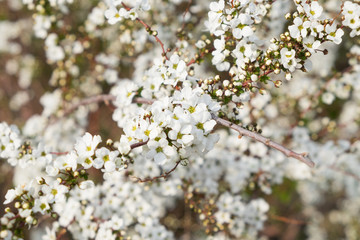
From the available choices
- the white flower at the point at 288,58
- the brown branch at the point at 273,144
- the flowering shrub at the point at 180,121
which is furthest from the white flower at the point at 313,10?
the brown branch at the point at 273,144

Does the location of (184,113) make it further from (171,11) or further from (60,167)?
(171,11)

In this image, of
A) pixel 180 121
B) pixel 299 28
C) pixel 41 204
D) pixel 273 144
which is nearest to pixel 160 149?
pixel 180 121

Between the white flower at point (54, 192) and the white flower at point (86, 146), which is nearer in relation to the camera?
the white flower at point (86, 146)

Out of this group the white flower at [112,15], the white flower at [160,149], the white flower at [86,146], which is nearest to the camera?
the white flower at [160,149]

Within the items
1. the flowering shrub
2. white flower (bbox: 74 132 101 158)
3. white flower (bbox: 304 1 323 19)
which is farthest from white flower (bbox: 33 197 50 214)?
white flower (bbox: 304 1 323 19)

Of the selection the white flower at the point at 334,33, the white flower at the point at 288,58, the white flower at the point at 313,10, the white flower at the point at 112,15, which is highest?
the white flower at the point at 313,10

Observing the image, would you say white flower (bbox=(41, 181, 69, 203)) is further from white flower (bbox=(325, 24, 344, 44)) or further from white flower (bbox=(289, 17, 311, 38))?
white flower (bbox=(325, 24, 344, 44))

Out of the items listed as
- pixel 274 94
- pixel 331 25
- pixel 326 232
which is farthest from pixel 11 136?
pixel 326 232

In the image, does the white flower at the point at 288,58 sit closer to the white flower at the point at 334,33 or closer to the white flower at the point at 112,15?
the white flower at the point at 334,33
